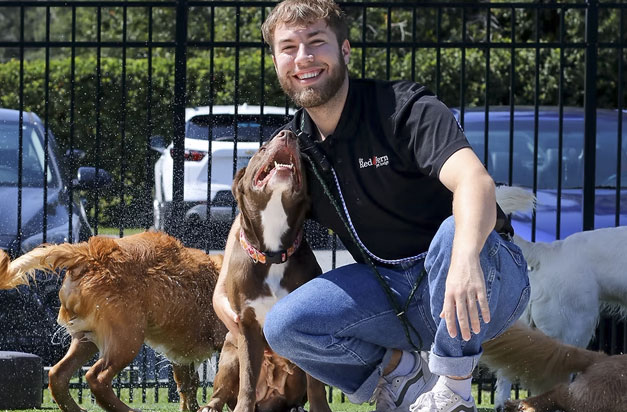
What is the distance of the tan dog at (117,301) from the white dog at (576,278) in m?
2.13

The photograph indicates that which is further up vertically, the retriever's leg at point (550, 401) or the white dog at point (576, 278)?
the white dog at point (576, 278)

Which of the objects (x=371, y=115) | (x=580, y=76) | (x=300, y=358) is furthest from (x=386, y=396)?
(x=580, y=76)

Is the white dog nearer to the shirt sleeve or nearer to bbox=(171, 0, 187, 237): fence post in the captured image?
bbox=(171, 0, 187, 237): fence post

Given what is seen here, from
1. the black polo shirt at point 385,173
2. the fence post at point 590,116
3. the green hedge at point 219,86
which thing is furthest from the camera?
the green hedge at point 219,86

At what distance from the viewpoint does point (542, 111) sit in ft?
31.2

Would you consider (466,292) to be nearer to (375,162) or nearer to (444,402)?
(444,402)

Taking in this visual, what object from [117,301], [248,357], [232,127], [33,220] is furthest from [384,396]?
[232,127]

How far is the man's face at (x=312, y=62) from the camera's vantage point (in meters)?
3.90

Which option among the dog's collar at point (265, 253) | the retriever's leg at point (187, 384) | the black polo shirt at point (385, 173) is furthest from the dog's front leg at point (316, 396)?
the retriever's leg at point (187, 384)

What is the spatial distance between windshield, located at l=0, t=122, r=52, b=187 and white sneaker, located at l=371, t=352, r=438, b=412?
14.4 ft

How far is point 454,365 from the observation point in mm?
3545

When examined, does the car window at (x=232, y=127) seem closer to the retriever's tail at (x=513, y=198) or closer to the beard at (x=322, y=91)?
the retriever's tail at (x=513, y=198)

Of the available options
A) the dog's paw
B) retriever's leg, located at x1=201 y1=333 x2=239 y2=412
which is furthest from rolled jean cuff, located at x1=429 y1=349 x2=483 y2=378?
the dog's paw

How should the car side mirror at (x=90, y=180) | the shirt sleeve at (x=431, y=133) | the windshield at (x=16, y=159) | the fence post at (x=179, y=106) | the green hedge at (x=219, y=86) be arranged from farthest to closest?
the green hedge at (x=219, y=86) < the windshield at (x=16, y=159) < the car side mirror at (x=90, y=180) < the fence post at (x=179, y=106) < the shirt sleeve at (x=431, y=133)
